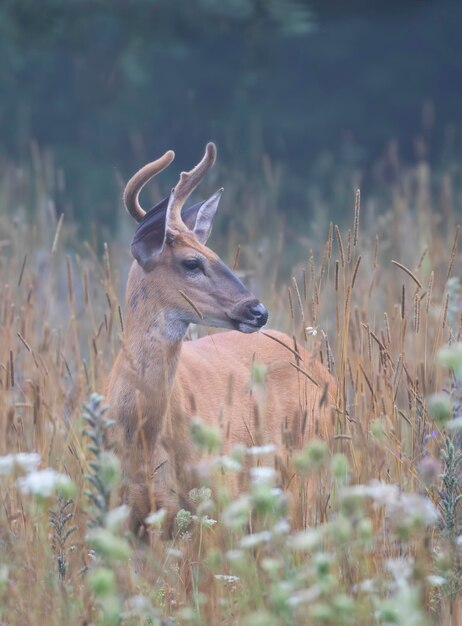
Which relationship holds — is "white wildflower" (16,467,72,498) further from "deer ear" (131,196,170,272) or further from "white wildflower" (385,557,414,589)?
"deer ear" (131,196,170,272)

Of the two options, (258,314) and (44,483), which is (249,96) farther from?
(44,483)

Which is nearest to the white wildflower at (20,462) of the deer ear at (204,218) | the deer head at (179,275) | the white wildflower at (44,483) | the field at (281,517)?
the field at (281,517)

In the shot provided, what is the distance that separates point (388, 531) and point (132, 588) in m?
0.89

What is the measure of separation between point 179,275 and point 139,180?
366mm

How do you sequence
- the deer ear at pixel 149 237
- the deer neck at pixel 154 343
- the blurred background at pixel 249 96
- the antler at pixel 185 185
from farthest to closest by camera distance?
1. the blurred background at pixel 249 96
2. the antler at pixel 185 185
3. the deer ear at pixel 149 237
4. the deer neck at pixel 154 343

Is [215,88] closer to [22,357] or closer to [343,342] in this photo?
[22,357]

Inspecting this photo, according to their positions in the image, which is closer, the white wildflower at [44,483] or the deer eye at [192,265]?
the white wildflower at [44,483]

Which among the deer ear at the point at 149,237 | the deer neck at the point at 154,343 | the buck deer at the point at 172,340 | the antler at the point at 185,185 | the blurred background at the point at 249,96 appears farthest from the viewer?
the blurred background at the point at 249,96

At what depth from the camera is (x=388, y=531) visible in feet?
10.1

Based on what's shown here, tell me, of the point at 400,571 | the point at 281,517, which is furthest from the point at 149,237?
the point at 400,571

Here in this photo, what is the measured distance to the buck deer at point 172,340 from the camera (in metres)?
4.00

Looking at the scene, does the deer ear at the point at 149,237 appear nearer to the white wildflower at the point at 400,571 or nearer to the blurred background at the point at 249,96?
the white wildflower at the point at 400,571

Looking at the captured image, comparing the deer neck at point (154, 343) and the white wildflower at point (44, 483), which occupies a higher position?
the white wildflower at point (44, 483)

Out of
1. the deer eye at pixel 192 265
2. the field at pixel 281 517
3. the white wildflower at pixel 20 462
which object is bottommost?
the field at pixel 281 517
